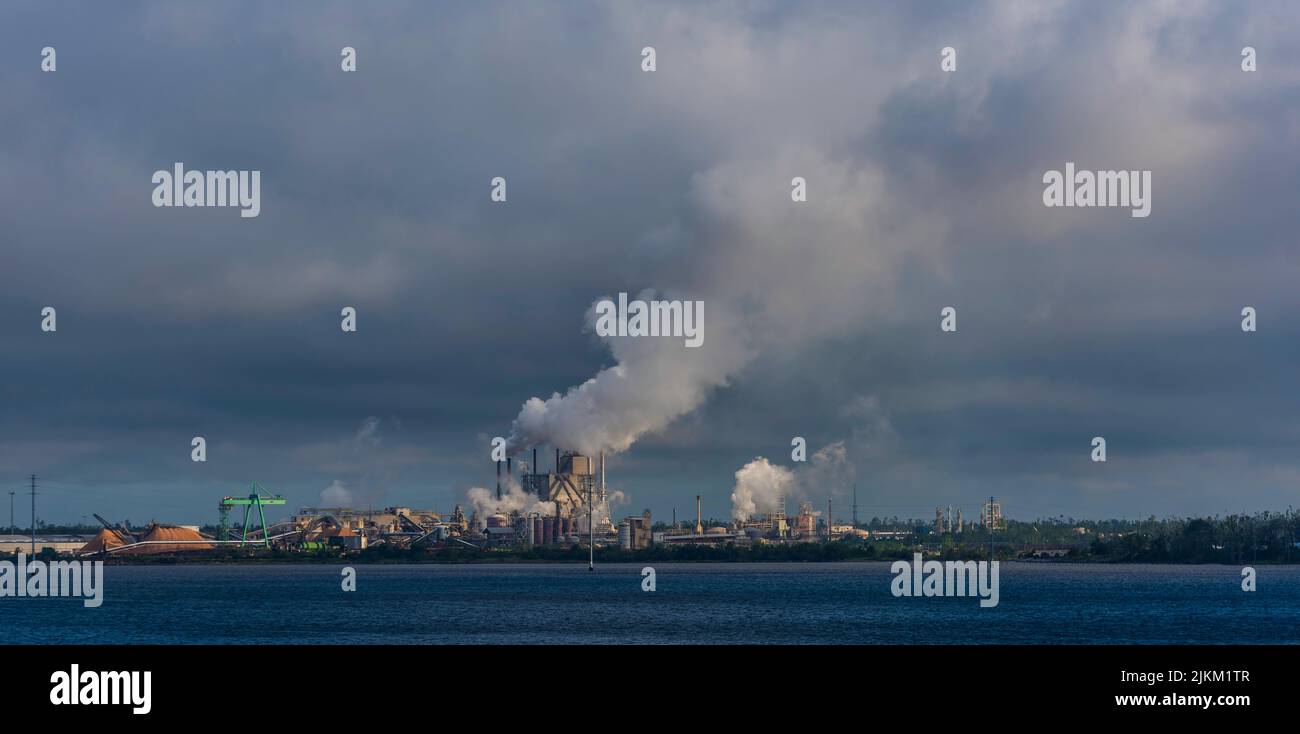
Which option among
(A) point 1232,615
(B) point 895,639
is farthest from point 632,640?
(A) point 1232,615
